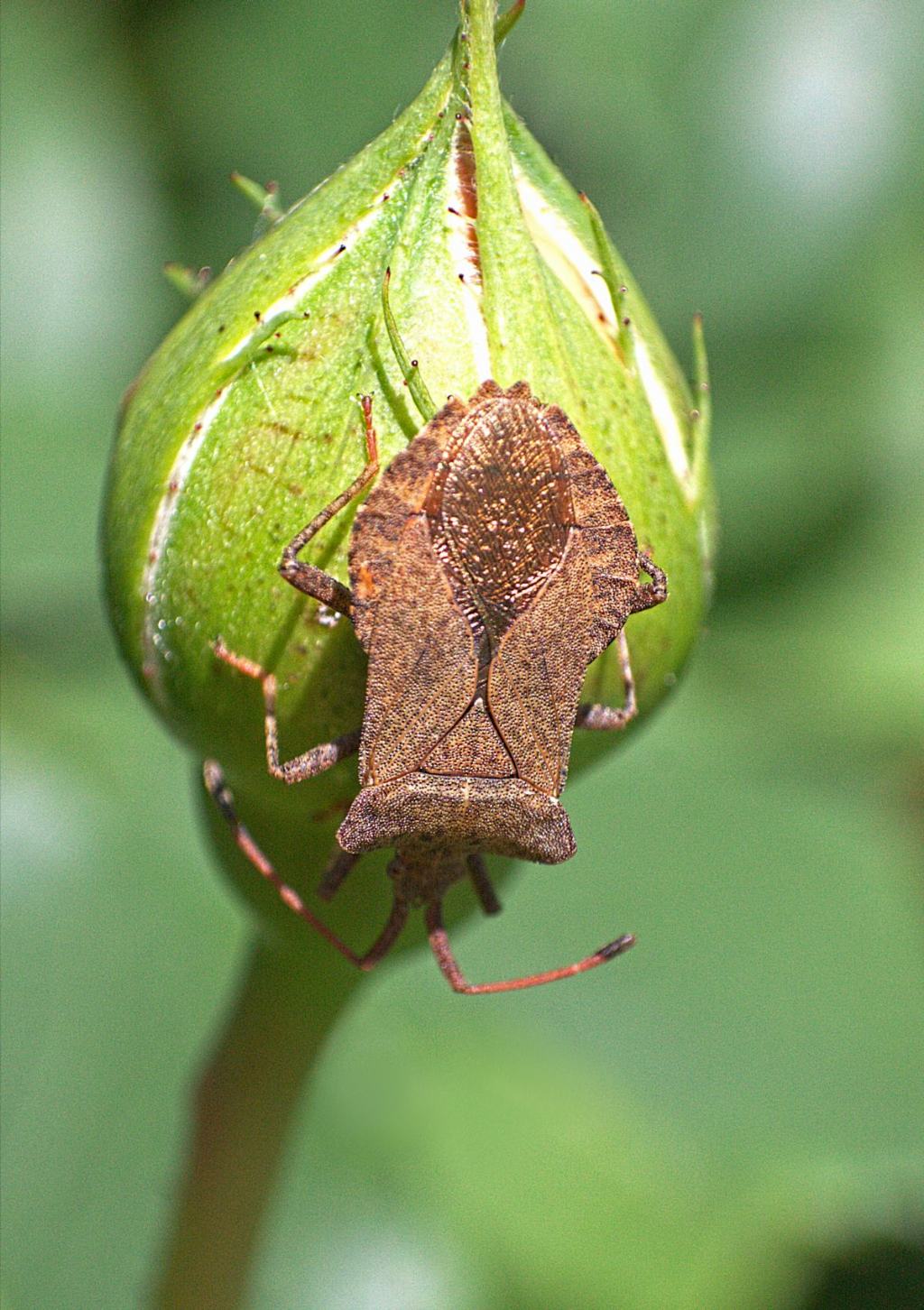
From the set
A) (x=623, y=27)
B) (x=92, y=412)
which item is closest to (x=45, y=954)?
(x=92, y=412)

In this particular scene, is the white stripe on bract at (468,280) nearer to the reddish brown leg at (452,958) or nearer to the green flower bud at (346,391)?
the green flower bud at (346,391)

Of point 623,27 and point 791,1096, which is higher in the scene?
point 623,27

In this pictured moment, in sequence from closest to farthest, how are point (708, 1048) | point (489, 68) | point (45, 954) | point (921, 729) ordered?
point (489, 68)
point (45, 954)
point (708, 1048)
point (921, 729)

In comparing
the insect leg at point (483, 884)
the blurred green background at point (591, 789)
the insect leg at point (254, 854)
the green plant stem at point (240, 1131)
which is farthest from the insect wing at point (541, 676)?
the blurred green background at point (591, 789)

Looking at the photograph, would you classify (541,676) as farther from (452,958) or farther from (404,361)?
(452,958)

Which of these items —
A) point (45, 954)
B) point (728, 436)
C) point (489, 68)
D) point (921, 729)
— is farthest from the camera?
point (728, 436)

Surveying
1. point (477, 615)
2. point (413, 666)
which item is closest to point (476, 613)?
point (477, 615)

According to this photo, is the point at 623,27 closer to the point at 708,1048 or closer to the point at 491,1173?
the point at 708,1048

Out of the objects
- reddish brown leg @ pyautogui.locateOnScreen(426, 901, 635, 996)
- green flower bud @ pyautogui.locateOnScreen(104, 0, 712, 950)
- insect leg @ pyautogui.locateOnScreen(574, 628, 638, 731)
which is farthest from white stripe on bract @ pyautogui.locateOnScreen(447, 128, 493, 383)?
reddish brown leg @ pyautogui.locateOnScreen(426, 901, 635, 996)
